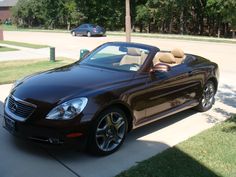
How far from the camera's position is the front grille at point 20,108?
4.52m

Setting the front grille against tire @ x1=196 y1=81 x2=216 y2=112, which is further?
tire @ x1=196 y1=81 x2=216 y2=112

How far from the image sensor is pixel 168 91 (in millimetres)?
5836

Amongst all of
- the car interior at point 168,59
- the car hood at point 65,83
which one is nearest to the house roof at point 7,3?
the car interior at point 168,59

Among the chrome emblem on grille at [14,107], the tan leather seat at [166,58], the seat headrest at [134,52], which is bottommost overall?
the chrome emblem on grille at [14,107]

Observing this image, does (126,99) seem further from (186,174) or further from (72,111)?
(186,174)

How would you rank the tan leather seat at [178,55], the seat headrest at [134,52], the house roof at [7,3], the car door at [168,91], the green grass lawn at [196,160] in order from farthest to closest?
the house roof at [7,3], the tan leather seat at [178,55], the seat headrest at [134,52], the car door at [168,91], the green grass lawn at [196,160]

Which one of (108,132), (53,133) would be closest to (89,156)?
(108,132)

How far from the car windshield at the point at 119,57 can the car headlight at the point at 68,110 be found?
131cm

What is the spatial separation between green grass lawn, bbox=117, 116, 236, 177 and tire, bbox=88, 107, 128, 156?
0.53 m

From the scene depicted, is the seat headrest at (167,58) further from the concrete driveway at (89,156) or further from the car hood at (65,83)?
the car hood at (65,83)

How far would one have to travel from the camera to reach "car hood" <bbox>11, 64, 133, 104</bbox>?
15.1ft

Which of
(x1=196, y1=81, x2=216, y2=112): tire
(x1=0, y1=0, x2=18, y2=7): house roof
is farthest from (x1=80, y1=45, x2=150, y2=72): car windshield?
(x1=0, y1=0, x2=18, y2=7): house roof

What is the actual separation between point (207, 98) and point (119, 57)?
230cm

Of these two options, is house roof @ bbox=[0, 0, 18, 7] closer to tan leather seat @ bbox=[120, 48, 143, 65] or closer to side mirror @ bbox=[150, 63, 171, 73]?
tan leather seat @ bbox=[120, 48, 143, 65]
